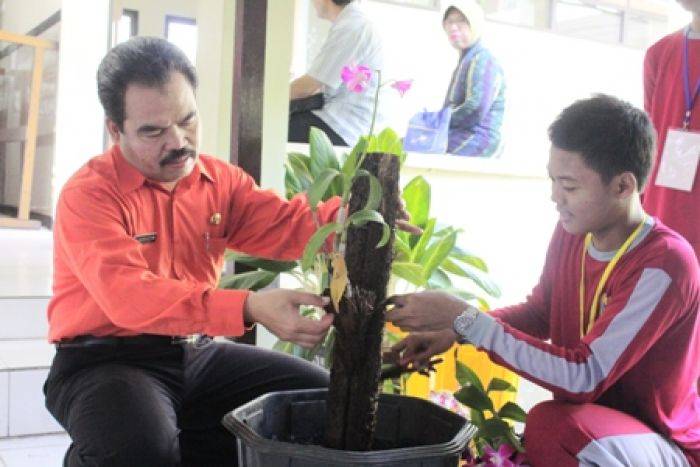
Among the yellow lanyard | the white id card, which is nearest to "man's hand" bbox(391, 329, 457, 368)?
the yellow lanyard

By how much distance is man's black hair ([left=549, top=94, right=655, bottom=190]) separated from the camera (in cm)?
138

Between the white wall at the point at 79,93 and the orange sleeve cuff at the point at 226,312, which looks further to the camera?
the white wall at the point at 79,93

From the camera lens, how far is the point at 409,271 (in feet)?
7.04

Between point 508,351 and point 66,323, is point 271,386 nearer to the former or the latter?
point 66,323

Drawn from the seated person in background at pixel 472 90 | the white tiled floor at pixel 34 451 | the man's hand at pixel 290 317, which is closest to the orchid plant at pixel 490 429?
the man's hand at pixel 290 317

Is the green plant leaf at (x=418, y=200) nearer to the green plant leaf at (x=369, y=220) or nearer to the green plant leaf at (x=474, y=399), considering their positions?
the green plant leaf at (x=474, y=399)

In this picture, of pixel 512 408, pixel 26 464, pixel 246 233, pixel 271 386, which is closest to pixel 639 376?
pixel 512 408

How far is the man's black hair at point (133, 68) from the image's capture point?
1.47 metres

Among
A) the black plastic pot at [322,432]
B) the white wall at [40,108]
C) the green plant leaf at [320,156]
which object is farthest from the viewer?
the white wall at [40,108]

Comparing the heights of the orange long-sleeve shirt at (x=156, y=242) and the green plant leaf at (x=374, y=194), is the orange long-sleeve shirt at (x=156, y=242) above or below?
below

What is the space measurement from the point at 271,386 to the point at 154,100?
0.62 metres

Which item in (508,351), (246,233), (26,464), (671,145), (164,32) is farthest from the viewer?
(164,32)

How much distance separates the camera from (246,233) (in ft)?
5.78

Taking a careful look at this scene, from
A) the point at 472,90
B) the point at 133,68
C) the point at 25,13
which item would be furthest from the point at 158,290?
the point at 25,13
